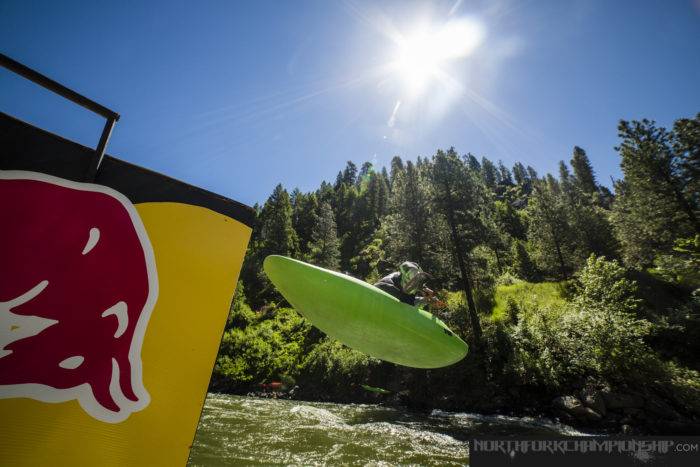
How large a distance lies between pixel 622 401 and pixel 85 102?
17.3 meters

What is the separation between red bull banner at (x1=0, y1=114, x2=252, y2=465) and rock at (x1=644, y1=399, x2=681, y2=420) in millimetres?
16464

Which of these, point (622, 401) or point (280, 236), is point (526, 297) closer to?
point (622, 401)

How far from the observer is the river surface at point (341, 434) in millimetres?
7070

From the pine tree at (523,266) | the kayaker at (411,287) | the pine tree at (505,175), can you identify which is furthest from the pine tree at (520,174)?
the kayaker at (411,287)

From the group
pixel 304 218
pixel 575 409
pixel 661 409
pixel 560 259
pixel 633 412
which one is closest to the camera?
pixel 661 409

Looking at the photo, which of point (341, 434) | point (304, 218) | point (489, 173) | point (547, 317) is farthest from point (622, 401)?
point (489, 173)

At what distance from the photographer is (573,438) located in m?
9.97

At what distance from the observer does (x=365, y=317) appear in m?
5.41

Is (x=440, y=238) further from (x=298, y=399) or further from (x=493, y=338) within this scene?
(x=298, y=399)

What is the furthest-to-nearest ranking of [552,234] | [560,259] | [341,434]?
[552,234], [560,259], [341,434]

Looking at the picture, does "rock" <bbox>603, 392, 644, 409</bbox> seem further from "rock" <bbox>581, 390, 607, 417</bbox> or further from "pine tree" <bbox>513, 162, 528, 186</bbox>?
"pine tree" <bbox>513, 162, 528, 186</bbox>

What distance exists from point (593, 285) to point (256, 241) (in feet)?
132

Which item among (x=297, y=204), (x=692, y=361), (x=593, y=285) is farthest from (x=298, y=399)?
(x=297, y=204)

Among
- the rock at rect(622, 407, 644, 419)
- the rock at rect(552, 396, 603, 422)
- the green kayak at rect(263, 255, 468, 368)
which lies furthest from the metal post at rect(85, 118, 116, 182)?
the rock at rect(622, 407, 644, 419)
